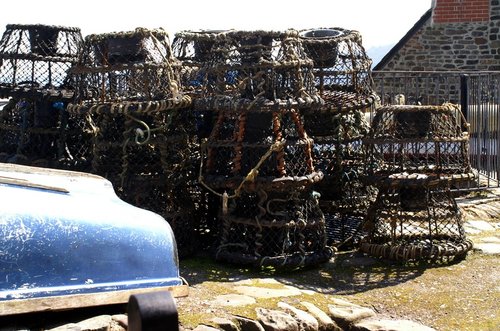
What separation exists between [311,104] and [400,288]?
167cm

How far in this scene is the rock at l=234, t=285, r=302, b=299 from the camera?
586 centimetres

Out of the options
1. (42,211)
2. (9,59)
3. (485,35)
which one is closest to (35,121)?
(9,59)

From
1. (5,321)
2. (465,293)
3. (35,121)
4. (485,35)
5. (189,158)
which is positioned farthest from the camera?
(485,35)

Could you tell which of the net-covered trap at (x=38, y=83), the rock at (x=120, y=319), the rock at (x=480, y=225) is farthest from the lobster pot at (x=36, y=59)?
the rock at (x=480, y=225)

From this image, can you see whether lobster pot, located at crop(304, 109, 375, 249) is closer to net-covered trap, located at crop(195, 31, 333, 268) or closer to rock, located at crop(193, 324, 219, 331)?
net-covered trap, located at crop(195, 31, 333, 268)

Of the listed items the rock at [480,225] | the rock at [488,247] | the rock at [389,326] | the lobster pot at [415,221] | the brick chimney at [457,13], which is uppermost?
the brick chimney at [457,13]

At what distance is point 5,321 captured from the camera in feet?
13.1

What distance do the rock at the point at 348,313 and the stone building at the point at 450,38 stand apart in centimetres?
1580

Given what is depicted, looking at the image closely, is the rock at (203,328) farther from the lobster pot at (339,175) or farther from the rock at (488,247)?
the rock at (488,247)

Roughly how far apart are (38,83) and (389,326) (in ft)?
13.0

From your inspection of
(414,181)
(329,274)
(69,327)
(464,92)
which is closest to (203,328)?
(69,327)

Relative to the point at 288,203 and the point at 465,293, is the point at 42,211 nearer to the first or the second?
the point at 288,203

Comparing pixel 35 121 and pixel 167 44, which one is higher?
pixel 167 44

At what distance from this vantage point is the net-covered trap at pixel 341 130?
774cm
